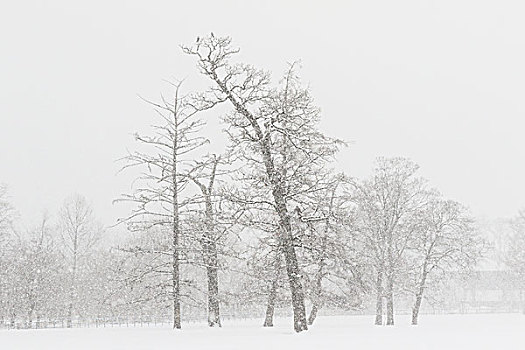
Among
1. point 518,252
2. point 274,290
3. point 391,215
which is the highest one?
point 391,215

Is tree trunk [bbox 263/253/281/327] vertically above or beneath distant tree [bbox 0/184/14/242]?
beneath

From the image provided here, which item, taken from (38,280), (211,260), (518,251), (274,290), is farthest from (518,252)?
(211,260)

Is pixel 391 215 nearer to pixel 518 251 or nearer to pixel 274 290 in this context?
pixel 274 290

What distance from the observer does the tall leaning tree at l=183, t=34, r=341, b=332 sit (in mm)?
21188

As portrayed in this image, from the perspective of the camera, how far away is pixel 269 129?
2138 cm

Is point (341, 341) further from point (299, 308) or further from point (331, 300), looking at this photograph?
point (331, 300)

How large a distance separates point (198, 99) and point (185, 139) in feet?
10.8

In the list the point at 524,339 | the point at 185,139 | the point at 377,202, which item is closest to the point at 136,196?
the point at 185,139

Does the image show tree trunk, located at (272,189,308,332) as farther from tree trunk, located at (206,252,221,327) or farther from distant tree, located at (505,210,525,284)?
distant tree, located at (505,210,525,284)

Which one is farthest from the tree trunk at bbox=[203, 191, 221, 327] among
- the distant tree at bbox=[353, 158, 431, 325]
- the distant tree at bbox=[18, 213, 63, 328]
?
the distant tree at bbox=[18, 213, 63, 328]

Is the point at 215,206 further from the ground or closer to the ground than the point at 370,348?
further from the ground

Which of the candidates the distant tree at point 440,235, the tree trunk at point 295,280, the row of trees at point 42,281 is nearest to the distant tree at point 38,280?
the row of trees at point 42,281

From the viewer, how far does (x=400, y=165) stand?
139 ft

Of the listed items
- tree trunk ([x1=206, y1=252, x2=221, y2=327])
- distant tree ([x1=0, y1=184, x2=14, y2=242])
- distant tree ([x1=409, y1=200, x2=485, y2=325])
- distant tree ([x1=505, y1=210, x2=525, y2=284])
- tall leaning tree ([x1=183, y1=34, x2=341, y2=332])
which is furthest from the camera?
distant tree ([x1=505, y1=210, x2=525, y2=284])
